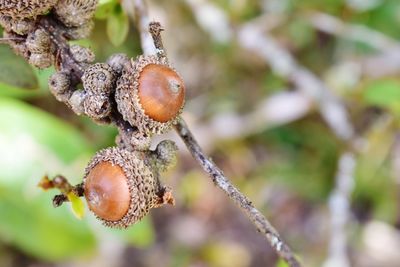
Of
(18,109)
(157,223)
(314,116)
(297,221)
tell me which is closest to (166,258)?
(157,223)

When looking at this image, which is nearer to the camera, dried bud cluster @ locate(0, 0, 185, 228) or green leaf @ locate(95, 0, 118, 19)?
dried bud cluster @ locate(0, 0, 185, 228)

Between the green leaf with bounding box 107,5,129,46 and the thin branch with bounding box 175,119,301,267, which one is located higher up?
the green leaf with bounding box 107,5,129,46

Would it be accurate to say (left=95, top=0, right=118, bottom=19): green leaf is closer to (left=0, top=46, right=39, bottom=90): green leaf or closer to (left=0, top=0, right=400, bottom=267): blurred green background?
(left=0, top=46, right=39, bottom=90): green leaf

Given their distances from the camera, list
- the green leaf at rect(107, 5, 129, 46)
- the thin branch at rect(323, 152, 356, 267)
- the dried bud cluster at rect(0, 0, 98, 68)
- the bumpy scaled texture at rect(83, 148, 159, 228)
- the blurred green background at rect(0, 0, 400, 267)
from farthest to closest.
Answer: the blurred green background at rect(0, 0, 400, 267), the thin branch at rect(323, 152, 356, 267), the green leaf at rect(107, 5, 129, 46), the dried bud cluster at rect(0, 0, 98, 68), the bumpy scaled texture at rect(83, 148, 159, 228)

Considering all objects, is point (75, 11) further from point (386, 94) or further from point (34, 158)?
point (386, 94)

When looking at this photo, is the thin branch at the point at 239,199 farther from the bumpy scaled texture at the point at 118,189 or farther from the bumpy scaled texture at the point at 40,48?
the bumpy scaled texture at the point at 40,48

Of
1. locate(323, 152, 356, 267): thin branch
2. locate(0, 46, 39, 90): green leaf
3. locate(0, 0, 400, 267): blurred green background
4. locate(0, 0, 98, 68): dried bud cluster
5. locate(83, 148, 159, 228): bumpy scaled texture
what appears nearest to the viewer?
locate(83, 148, 159, 228): bumpy scaled texture

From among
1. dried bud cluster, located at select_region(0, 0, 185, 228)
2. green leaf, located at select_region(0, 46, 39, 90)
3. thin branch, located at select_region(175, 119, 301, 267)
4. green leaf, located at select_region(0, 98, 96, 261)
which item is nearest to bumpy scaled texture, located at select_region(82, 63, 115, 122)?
dried bud cluster, located at select_region(0, 0, 185, 228)
